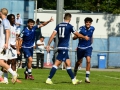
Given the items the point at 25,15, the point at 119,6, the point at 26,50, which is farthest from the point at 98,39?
the point at 26,50

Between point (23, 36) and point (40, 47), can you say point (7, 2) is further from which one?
point (23, 36)

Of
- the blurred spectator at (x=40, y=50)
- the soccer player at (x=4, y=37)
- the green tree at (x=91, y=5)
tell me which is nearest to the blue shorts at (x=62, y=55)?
the soccer player at (x=4, y=37)

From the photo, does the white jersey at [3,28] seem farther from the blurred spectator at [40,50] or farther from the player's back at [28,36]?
the blurred spectator at [40,50]

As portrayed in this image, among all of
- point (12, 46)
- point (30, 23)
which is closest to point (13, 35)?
point (12, 46)

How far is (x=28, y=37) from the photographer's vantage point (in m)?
20.4

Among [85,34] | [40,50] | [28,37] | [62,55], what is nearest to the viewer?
[62,55]

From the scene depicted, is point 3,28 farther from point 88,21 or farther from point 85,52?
point 85,52

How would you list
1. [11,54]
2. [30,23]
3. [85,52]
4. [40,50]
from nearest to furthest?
[11,54]
[85,52]
[30,23]
[40,50]

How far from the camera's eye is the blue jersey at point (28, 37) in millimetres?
20375

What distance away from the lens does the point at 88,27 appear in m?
19.5

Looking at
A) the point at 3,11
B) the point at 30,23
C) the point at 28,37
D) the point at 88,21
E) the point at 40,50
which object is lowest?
the point at 40,50

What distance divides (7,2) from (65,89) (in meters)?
21.6

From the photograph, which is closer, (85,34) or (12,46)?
(12,46)

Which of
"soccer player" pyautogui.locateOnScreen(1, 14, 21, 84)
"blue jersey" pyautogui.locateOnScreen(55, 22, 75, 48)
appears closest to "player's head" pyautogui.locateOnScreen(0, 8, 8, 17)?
"soccer player" pyautogui.locateOnScreen(1, 14, 21, 84)
